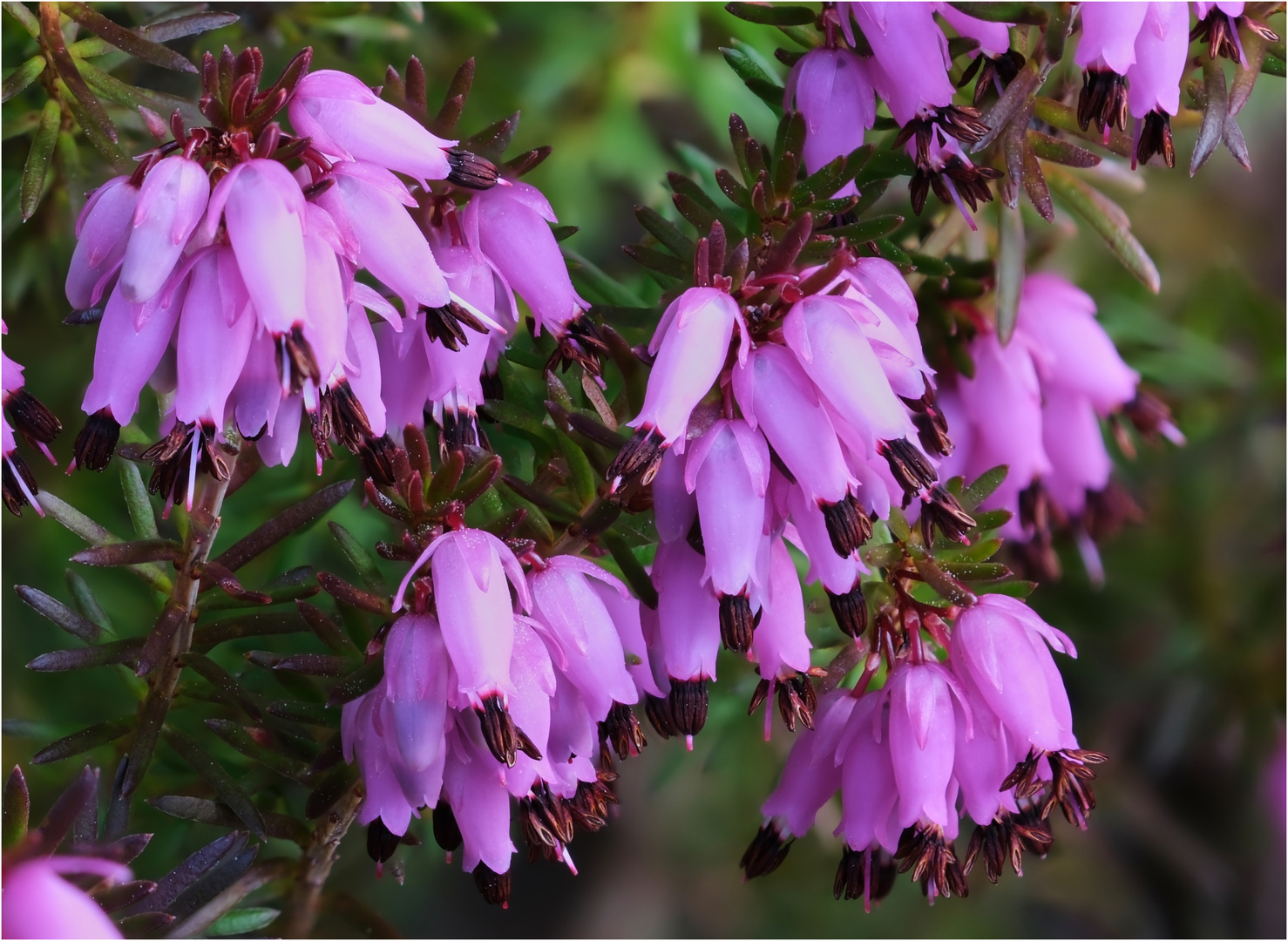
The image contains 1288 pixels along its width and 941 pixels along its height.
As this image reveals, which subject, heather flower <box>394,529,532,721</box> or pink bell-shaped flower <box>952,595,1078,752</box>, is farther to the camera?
pink bell-shaped flower <box>952,595,1078,752</box>

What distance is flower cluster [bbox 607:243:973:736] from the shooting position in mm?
1188

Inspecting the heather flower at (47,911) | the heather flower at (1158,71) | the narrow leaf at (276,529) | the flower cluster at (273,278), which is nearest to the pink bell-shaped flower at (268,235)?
the flower cluster at (273,278)

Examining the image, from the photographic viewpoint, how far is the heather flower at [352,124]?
121 centimetres

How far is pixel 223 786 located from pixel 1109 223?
5.33 feet

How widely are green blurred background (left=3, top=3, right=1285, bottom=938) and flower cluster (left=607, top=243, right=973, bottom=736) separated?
40.6 inches

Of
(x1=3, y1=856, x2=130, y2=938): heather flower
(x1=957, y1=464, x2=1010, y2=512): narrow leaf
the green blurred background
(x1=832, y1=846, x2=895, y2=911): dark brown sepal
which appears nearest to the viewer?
(x1=3, y1=856, x2=130, y2=938): heather flower

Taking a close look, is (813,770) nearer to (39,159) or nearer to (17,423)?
(17,423)

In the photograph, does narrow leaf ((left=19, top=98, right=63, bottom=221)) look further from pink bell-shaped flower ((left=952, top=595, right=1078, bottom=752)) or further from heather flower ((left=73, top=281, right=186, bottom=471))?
pink bell-shaped flower ((left=952, top=595, right=1078, bottom=752))

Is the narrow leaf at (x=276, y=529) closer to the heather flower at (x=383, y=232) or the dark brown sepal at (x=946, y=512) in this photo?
the heather flower at (x=383, y=232)

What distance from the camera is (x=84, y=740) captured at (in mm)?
1476

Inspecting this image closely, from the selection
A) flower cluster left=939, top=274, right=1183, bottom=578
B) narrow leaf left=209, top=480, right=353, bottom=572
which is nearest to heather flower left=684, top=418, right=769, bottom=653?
narrow leaf left=209, top=480, right=353, bottom=572

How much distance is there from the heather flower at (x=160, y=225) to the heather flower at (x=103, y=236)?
0.06 m

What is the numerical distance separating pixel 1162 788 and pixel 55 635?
9.98ft

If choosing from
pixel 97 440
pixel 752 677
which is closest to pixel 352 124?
pixel 97 440
